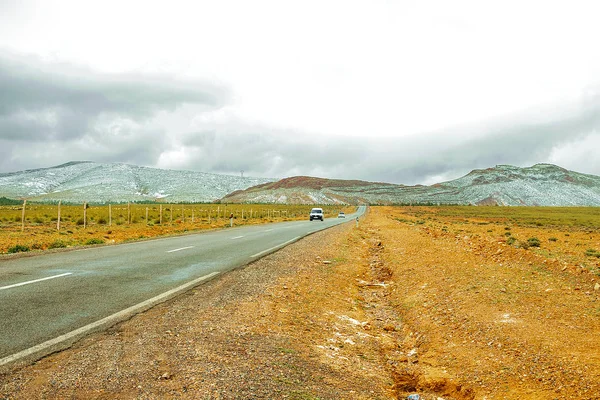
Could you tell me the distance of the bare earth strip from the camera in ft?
12.6

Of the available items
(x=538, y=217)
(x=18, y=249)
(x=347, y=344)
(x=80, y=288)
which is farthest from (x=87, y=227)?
(x=538, y=217)

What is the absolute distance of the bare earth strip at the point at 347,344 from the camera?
3854 millimetres

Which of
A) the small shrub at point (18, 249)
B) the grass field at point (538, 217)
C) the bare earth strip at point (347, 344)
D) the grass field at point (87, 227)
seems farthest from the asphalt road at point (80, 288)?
the grass field at point (538, 217)

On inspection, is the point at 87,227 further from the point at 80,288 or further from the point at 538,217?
the point at 538,217

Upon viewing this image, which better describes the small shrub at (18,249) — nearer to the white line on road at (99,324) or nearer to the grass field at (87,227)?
the grass field at (87,227)

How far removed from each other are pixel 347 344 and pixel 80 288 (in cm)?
518

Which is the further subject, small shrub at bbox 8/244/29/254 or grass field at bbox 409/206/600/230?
grass field at bbox 409/206/600/230

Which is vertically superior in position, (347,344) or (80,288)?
(80,288)

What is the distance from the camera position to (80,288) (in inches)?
304

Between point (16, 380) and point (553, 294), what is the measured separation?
320 inches

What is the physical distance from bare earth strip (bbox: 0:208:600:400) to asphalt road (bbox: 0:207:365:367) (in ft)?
1.50

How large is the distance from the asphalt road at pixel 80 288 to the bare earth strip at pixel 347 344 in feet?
1.50

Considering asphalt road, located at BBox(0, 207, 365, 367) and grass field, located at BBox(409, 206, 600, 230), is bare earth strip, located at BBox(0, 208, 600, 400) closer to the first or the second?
asphalt road, located at BBox(0, 207, 365, 367)

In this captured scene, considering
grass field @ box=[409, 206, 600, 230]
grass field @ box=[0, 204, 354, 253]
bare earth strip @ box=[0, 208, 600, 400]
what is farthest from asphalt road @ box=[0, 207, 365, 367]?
grass field @ box=[409, 206, 600, 230]
